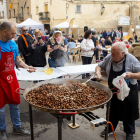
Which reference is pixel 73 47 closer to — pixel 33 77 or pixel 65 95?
pixel 33 77

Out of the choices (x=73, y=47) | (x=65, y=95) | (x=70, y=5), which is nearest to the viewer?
(x=65, y=95)

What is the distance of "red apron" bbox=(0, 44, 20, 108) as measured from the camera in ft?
8.73

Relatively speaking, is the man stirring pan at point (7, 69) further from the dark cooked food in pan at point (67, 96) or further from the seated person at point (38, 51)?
the seated person at point (38, 51)

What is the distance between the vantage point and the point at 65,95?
235 centimetres

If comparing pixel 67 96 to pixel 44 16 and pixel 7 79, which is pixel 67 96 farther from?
pixel 44 16

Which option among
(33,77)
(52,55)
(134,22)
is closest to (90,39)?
(52,55)

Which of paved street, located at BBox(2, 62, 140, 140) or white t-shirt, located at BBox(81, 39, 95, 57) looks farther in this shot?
white t-shirt, located at BBox(81, 39, 95, 57)

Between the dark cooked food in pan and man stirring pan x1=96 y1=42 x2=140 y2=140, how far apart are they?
42 cm

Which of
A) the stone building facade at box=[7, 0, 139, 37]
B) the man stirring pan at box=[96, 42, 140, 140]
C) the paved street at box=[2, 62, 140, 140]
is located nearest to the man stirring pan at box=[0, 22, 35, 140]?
the paved street at box=[2, 62, 140, 140]

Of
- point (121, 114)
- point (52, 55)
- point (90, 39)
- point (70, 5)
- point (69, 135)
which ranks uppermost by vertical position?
point (70, 5)

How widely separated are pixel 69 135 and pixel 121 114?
3.54ft

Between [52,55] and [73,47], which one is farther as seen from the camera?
[73,47]

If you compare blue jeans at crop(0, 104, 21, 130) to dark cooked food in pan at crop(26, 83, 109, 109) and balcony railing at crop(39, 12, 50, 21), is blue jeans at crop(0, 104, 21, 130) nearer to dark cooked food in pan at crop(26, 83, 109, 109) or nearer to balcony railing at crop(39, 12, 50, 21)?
dark cooked food in pan at crop(26, 83, 109, 109)

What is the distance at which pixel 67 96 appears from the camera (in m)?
2.31
